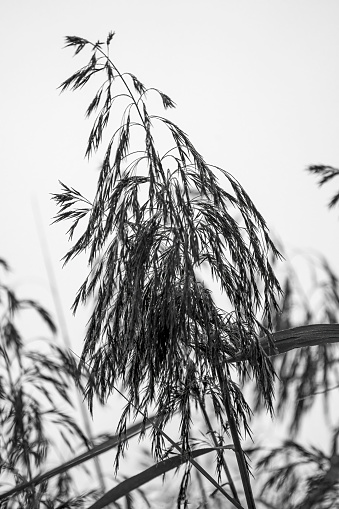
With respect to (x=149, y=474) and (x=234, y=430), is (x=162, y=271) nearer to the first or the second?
(x=234, y=430)

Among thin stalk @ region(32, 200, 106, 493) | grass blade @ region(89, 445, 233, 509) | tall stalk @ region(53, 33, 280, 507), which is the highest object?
thin stalk @ region(32, 200, 106, 493)

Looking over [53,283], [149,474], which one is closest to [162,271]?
[149,474]

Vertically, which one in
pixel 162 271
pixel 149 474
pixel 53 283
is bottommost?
pixel 149 474

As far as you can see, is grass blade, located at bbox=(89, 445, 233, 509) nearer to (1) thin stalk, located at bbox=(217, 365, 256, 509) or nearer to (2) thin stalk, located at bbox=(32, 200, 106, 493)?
(1) thin stalk, located at bbox=(217, 365, 256, 509)

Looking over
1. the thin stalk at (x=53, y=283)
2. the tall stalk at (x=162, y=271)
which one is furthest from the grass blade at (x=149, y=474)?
the thin stalk at (x=53, y=283)

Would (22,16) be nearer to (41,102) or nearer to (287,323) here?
(41,102)

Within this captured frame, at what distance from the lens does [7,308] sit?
12.7 feet

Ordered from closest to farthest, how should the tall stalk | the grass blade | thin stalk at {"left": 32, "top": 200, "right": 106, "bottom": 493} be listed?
1. the tall stalk
2. the grass blade
3. thin stalk at {"left": 32, "top": 200, "right": 106, "bottom": 493}

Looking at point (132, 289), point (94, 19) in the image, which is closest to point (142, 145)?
point (132, 289)

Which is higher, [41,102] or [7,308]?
[41,102]

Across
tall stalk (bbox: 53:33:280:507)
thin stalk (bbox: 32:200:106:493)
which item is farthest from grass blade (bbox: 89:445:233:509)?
thin stalk (bbox: 32:200:106:493)

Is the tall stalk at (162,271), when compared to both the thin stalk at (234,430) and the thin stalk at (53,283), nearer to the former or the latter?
the thin stalk at (234,430)

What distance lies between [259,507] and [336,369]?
3.00 feet

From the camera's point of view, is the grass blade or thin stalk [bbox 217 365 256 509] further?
the grass blade
